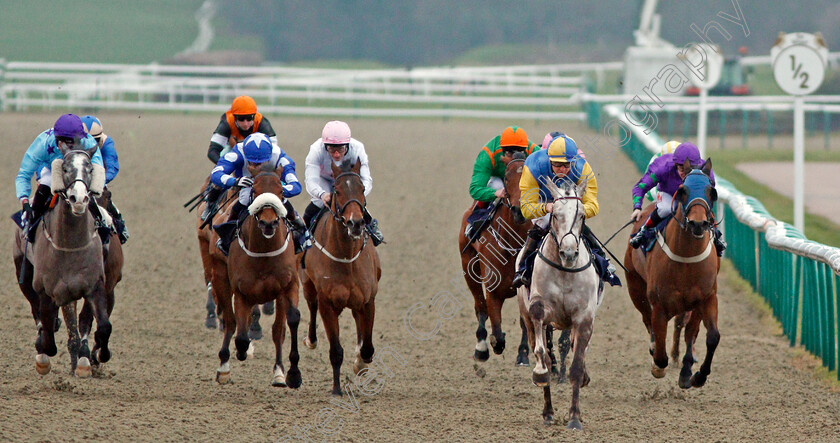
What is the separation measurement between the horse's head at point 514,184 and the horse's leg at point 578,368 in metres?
1.30

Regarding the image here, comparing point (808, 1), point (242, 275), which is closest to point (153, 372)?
point (242, 275)

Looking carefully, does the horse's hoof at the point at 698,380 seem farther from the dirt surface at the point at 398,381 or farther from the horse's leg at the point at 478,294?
the horse's leg at the point at 478,294

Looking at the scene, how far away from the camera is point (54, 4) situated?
5338 cm

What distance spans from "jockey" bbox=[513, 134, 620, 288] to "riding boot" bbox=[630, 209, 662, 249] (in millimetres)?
648

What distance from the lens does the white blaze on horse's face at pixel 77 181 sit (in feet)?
23.4

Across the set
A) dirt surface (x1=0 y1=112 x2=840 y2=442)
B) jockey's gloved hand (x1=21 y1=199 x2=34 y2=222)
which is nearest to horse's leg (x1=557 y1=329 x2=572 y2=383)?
dirt surface (x1=0 y1=112 x2=840 y2=442)

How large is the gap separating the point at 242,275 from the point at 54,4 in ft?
163

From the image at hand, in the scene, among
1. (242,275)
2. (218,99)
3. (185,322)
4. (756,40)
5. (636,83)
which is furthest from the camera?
(756,40)

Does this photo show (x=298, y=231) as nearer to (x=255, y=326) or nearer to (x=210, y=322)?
(x=255, y=326)

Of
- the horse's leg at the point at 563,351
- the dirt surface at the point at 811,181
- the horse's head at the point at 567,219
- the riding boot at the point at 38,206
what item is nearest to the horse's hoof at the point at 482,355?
the horse's leg at the point at 563,351

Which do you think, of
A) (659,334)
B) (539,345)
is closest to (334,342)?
(539,345)

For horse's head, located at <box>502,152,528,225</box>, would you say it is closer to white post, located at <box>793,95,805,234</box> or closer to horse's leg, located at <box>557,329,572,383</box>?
horse's leg, located at <box>557,329,572,383</box>

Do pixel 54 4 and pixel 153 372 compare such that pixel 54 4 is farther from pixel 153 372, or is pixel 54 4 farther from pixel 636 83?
pixel 153 372

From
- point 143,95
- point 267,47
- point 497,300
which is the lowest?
point 497,300
